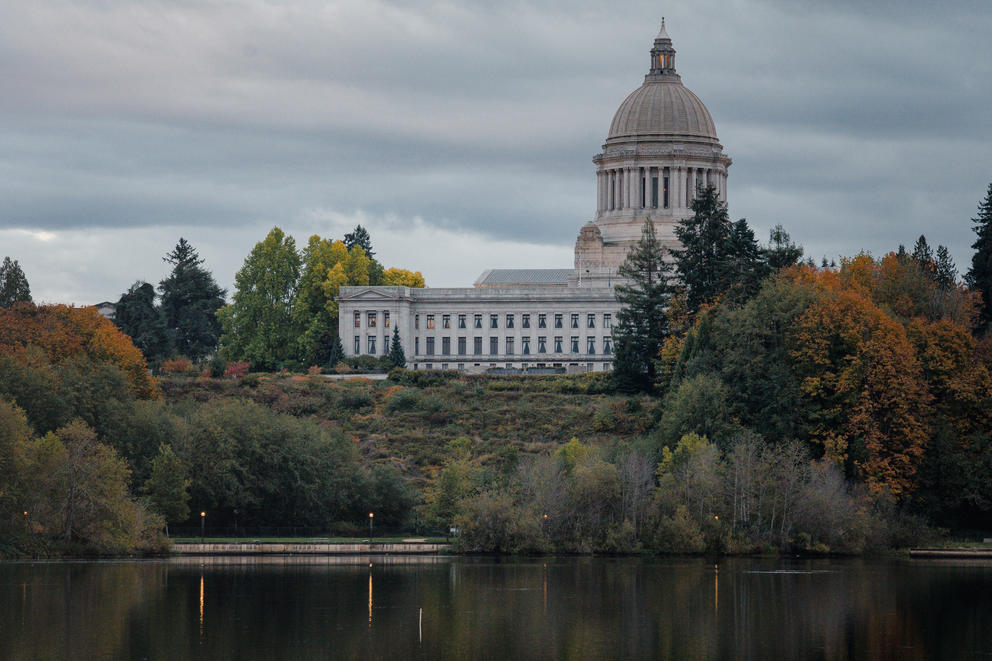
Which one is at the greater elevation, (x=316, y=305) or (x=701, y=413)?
(x=316, y=305)

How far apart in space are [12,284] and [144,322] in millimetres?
17810

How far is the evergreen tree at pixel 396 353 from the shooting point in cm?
13812

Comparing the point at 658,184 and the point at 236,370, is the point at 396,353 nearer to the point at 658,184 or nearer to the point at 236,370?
the point at 236,370

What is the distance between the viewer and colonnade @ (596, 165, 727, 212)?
16500 cm

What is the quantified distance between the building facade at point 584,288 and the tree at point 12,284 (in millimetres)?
31062

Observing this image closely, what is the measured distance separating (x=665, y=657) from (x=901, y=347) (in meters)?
34.1

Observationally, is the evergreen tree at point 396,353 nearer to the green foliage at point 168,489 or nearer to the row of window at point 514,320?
the row of window at point 514,320

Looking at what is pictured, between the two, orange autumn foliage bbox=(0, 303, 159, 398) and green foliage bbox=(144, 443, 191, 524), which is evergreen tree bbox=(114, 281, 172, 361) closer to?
orange autumn foliage bbox=(0, 303, 159, 398)

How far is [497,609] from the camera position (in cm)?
5794

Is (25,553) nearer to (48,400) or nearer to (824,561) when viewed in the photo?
(48,400)

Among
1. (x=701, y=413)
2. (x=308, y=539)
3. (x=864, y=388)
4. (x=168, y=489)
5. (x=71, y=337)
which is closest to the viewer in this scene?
(x=168, y=489)

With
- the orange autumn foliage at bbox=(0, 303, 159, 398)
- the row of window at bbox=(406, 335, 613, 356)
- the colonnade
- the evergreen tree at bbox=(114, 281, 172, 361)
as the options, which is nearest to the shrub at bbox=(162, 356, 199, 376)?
the evergreen tree at bbox=(114, 281, 172, 361)

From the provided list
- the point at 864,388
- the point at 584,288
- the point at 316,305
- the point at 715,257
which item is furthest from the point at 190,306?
the point at 864,388

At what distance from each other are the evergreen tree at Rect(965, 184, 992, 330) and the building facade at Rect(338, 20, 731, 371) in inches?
1861
